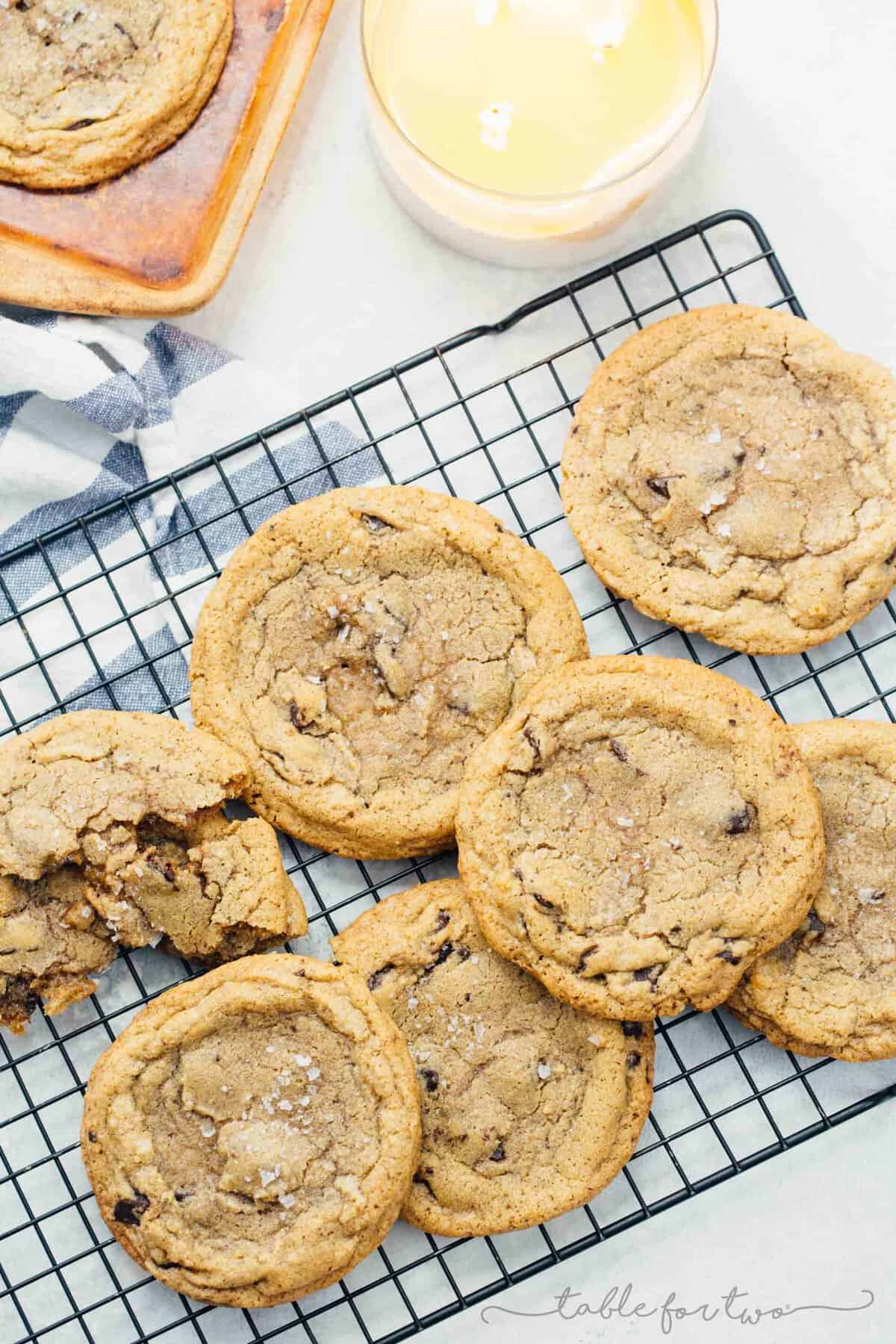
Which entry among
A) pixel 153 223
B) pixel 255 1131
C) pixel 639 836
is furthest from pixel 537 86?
pixel 255 1131

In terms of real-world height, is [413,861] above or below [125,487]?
below

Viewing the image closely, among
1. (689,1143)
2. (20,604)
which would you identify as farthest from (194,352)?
(689,1143)

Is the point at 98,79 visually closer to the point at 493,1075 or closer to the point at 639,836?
the point at 639,836

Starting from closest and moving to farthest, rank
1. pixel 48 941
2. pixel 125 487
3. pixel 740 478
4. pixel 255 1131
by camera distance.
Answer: pixel 255 1131, pixel 48 941, pixel 740 478, pixel 125 487

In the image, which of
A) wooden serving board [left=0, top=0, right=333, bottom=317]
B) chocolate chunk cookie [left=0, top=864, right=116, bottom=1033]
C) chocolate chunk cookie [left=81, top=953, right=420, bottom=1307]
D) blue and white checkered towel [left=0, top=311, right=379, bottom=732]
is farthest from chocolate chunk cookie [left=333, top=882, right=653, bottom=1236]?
wooden serving board [left=0, top=0, right=333, bottom=317]

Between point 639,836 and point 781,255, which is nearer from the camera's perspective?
point 639,836

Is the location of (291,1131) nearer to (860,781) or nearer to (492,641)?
(492,641)

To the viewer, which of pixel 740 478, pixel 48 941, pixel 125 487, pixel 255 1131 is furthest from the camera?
pixel 125 487

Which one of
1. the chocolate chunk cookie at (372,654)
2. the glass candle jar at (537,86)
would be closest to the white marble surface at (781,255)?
the glass candle jar at (537,86)
